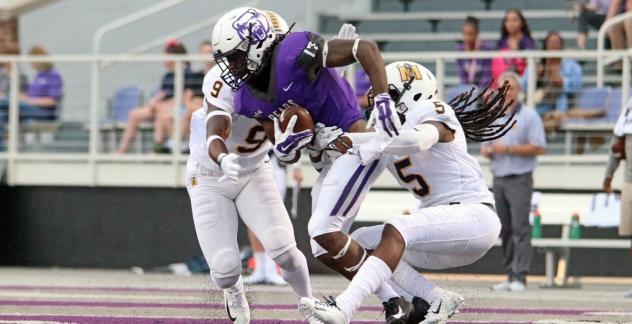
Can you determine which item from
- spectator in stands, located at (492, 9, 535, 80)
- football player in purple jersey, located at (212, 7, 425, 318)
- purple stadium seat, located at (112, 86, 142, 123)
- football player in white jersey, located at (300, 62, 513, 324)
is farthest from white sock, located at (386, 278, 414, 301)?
purple stadium seat, located at (112, 86, 142, 123)

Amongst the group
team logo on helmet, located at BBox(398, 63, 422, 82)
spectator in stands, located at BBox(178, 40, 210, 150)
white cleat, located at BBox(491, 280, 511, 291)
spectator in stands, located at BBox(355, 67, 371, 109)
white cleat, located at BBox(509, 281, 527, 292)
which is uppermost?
team logo on helmet, located at BBox(398, 63, 422, 82)

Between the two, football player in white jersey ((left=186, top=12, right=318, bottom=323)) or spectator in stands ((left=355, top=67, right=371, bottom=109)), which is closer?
football player in white jersey ((left=186, top=12, right=318, bottom=323))

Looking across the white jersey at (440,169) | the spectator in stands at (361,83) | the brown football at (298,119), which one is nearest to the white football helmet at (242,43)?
the brown football at (298,119)

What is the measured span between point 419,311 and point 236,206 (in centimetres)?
137

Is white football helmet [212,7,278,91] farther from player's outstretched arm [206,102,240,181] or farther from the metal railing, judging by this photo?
the metal railing

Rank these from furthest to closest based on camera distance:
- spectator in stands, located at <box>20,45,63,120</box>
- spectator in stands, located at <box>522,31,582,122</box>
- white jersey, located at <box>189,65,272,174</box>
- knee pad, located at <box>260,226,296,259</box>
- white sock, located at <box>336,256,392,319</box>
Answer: spectator in stands, located at <box>20,45,63,120</box>
spectator in stands, located at <box>522,31,582,122</box>
knee pad, located at <box>260,226,296,259</box>
white jersey, located at <box>189,65,272,174</box>
white sock, located at <box>336,256,392,319</box>

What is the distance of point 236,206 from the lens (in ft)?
28.9

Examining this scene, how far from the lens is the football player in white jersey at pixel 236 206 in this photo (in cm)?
858

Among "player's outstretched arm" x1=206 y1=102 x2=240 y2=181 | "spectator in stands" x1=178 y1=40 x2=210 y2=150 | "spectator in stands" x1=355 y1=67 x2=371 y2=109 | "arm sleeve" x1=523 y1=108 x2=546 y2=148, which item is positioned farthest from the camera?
"spectator in stands" x1=178 y1=40 x2=210 y2=150

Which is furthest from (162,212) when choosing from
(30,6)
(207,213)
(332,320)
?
(332,320)

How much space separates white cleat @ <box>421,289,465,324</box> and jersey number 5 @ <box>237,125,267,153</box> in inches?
56.8

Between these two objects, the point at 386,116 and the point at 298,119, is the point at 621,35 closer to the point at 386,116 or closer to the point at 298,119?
the point at 298,119

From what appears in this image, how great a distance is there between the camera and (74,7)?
20.1 m

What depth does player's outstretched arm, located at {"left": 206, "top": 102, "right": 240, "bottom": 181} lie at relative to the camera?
7504 mm
